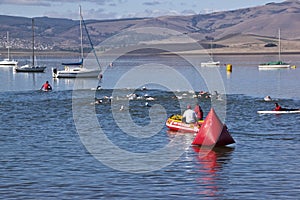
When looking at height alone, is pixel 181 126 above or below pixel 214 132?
below

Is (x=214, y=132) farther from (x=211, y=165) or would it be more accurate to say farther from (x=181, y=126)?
(x=181, y=126)

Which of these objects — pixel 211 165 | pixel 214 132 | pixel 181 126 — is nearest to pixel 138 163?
pixel 211 165

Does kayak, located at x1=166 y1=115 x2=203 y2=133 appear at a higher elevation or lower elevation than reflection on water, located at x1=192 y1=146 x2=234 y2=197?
higher

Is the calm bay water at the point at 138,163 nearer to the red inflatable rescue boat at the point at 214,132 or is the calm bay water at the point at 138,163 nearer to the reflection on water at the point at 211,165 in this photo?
the reflection on water at the point at 211,165

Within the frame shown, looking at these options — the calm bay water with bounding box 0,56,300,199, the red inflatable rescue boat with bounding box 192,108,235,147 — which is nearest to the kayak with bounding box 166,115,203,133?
the calm bay water with bounding box 0,56,300,199

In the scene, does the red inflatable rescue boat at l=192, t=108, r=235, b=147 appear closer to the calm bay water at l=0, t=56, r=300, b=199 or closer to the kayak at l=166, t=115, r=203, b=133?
the calm bay water at l=0, t=56, r=300, b=199

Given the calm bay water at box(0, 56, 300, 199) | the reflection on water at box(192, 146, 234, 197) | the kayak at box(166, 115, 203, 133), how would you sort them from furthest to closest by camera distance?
the kayak at box(166, 115, 203, 133)
the reflection on water at box(192, 146, 234, 197)
the calm bay water at box(0, 56, 300, 199)

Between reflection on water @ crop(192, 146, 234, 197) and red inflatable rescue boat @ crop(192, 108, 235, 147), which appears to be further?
red inflatable rescue boat @ crop(192, 108, 235, 147)

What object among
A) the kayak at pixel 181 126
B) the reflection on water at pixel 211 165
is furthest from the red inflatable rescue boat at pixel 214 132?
the kayak at pixel 181 126

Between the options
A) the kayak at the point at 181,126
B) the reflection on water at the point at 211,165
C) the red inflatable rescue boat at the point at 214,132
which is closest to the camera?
the reflection on water at the point at 211,165

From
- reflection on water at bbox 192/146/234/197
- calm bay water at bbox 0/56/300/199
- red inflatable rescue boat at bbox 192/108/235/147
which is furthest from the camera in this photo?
red inflatable rescue boat at bbox 192/108/235/147

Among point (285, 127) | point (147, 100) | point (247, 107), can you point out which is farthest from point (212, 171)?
point (147, 100)

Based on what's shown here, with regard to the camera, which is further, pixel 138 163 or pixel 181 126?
pixel 181 126

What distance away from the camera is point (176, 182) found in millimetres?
26719
